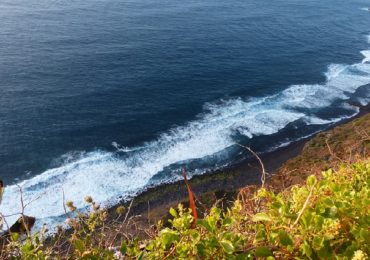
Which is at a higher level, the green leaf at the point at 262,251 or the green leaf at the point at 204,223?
the green leaf at the point at 204,223

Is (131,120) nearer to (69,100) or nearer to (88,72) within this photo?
(69,100)

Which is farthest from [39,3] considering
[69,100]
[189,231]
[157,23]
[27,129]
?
[189,231]

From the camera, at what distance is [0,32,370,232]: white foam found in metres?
39.9

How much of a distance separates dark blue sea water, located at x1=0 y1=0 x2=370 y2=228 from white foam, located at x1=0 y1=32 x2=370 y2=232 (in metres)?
0.14

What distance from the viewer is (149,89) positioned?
56.5 meters

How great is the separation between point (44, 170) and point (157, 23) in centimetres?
4888

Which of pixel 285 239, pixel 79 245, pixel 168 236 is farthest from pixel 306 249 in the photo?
pixel 79 245

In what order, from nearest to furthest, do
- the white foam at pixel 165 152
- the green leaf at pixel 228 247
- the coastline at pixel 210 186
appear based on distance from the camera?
the green leaf at pixel 228 247, the coastline at pixel 210 186, the white foam at pixel 165 152

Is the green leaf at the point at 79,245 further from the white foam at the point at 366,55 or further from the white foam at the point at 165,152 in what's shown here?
the white foam at the point at 366,55

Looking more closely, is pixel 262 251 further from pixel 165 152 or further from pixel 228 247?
pixel 165 152

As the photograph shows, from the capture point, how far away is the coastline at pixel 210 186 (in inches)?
1521

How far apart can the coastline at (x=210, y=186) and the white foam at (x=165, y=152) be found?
1.63 meters

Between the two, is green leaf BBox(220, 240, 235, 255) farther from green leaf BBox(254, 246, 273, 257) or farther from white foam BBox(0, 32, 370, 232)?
white foam BBox(0, 32, 370, 232)

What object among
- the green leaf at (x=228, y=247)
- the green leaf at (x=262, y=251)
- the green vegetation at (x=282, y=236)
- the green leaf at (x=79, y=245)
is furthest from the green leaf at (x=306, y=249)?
the green leaf at (x=79, y=245)
